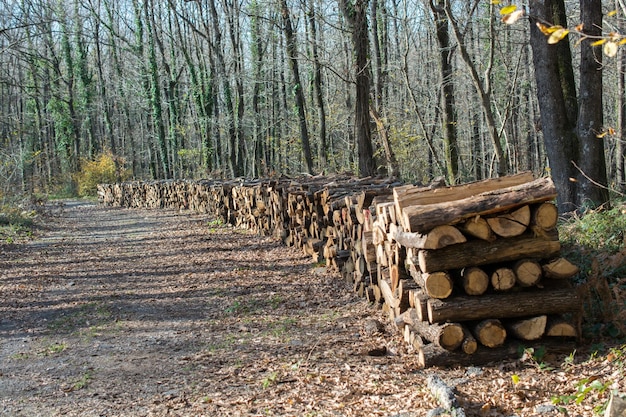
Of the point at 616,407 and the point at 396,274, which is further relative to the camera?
the point at 396,274

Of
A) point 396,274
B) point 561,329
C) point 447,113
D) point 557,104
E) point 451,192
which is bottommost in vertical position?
point 561,329

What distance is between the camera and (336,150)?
37625mm

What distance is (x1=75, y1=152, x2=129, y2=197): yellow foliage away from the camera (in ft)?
130

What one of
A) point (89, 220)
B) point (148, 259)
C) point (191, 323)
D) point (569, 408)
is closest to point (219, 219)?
point (148, 259)

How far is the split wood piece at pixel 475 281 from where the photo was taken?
4793mm

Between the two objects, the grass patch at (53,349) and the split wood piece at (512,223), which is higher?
the split wood piece at (512,223)

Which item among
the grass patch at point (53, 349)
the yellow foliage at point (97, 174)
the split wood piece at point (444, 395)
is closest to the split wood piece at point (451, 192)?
the split wood piece at point (444, 395)

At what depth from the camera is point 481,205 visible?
4672mm

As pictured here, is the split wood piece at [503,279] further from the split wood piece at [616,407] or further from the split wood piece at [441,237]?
the split wood piece at [616,407]

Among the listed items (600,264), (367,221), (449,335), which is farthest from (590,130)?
(449,335)

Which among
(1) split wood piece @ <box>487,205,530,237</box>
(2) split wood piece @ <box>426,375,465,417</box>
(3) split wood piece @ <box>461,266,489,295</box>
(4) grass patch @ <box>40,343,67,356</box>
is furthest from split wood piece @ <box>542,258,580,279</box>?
(4) grass patch @ <box>40,343,67,356</box>

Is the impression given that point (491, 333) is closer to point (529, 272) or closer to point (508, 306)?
point (508, 306)

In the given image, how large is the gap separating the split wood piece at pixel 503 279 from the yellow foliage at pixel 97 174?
3792 cm

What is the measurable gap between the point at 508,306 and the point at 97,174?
127 ft
